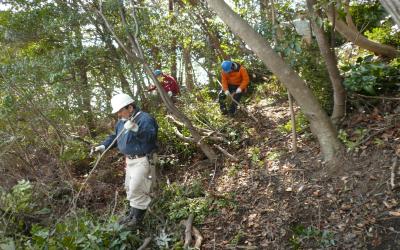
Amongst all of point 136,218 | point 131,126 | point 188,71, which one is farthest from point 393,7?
point 188,71

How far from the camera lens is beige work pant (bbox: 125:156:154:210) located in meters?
4.80

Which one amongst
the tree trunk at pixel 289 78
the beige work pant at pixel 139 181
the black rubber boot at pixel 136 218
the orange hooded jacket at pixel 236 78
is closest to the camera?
the tree trunk at pixel 289 78

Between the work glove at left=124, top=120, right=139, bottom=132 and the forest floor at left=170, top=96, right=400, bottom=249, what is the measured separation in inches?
62.7

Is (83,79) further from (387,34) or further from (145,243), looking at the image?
(387,34)

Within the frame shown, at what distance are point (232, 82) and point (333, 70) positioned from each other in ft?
11.2

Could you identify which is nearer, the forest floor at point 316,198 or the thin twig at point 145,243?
the forest floor at point 316,198

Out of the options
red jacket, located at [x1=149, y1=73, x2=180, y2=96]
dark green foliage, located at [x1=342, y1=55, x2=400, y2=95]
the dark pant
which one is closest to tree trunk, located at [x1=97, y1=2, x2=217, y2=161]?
the dark pant

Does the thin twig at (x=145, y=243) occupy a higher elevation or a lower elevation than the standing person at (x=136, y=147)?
lower

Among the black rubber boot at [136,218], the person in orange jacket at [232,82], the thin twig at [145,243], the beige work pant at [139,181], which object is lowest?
the thin twig at [145,243]

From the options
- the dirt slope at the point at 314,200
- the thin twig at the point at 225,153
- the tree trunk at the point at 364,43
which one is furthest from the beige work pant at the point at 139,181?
the tree trunk at the point at 364,43

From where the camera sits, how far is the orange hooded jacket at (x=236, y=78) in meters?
7.68

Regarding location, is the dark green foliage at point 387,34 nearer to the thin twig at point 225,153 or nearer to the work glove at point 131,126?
the thin twig at point 225,153

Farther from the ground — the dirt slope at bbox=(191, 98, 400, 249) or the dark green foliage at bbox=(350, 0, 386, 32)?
the dark green foliage at bbox=(350, 0, 386, 32)

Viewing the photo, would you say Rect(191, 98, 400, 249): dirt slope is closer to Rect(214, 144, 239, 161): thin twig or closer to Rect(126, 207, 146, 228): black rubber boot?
Rect(214, 144, 239, 161): thin twig
